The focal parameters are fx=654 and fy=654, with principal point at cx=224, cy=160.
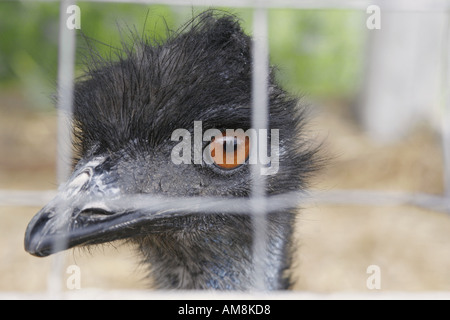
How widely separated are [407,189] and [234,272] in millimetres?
2280

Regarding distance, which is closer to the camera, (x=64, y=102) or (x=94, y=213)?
(x=94, y=213)

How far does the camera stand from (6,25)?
4.99 metres

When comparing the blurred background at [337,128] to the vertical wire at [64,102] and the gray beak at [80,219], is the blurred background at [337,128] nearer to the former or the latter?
the vertical wire at [64,102]

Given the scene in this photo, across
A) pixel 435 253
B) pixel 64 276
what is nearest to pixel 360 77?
pixel 435 253

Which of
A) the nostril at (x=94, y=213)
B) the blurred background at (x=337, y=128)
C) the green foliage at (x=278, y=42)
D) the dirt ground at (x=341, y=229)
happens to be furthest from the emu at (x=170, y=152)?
the green foliage at (x=278, y=42)

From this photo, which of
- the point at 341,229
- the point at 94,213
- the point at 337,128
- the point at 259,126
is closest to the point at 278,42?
the point at 337,128

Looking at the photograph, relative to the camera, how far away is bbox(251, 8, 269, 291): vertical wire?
5.89 ft

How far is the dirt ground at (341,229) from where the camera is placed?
10.4ft

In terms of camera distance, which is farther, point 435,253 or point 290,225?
point 435,253

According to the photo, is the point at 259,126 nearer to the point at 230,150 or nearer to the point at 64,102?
the point at 230,150

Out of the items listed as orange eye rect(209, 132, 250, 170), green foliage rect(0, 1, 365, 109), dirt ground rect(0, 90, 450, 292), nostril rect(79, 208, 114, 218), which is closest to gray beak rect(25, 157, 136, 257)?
nostril rect(79, 208, 114, 218)

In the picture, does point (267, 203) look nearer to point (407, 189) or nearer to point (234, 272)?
point (234, 272)

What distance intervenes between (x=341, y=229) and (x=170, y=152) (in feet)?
7.45

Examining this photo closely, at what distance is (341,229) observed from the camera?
3.85 m
